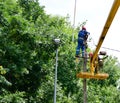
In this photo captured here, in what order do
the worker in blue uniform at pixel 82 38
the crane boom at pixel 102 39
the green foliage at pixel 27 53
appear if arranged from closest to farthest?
the crane boom at pixel 102 39 → the worker in blue uniform at pixel 82 38 → the green foliage at pixel 27 53

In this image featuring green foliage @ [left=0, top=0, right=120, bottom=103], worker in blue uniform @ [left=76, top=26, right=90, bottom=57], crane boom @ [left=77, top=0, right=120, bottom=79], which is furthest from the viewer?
green foliage @ [left=0, top=0, right=120, bottom=103]

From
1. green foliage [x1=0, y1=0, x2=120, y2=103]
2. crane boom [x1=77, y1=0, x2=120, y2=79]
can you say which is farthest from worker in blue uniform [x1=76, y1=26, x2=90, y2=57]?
green foliage [x1=0, y1=0, x2=120, y2=103]

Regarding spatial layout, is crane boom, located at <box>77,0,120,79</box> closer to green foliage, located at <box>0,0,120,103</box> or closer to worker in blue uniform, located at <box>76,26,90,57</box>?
worker in blue uniform, located at <box>76,26,90,57</box>

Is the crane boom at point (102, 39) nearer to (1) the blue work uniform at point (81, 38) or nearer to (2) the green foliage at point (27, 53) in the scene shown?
(1) the blue work uniform at point (81, 38)

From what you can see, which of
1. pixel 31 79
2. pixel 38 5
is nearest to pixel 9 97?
pixel 31 79

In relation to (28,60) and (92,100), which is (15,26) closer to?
(28,60)

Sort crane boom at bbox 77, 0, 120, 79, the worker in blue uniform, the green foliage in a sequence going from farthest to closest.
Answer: the green foliage → the worker in blue uniform → crane boom at bbox 77, 0, 120, 79

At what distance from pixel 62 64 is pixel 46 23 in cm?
607

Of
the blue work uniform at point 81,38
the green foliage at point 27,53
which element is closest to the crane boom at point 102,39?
the blue work uniform at point 81,38

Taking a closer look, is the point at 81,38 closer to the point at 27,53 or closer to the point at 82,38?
the point at 82,38

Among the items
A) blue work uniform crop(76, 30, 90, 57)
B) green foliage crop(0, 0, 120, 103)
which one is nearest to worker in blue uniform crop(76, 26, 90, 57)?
blue work uniform crop(76, 30, 90, 57)

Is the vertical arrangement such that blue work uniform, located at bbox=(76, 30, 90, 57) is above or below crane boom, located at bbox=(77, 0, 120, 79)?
above

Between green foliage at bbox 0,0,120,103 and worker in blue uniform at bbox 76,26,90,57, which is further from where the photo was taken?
green foliage at bbox 0,0,120,103

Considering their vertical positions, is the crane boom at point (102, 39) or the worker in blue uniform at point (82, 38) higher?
→ the worker in blue uniform at point (82, 38)
